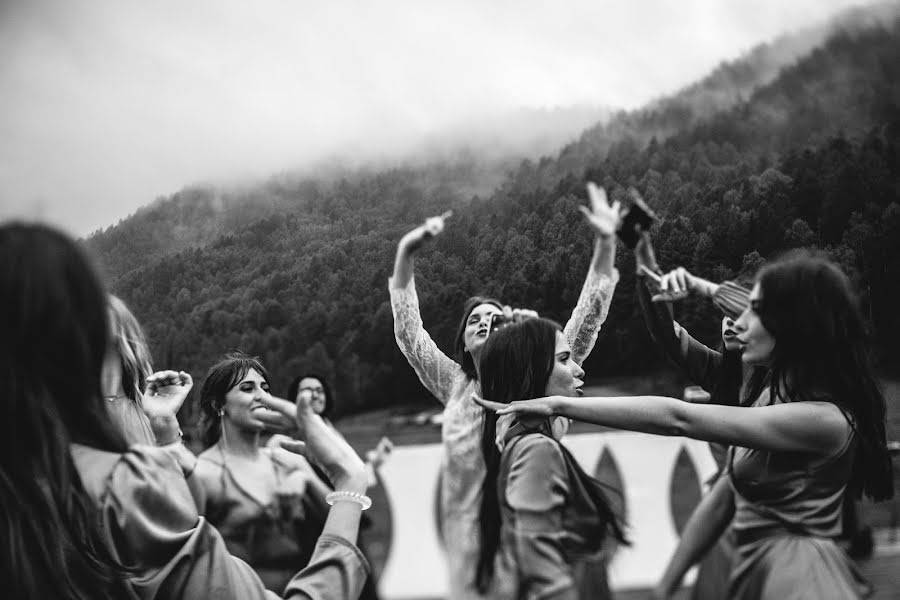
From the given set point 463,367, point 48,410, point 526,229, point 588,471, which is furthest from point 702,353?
point 48,410

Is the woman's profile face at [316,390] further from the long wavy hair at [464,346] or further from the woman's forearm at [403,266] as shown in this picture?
the woman's forearm at [403,266]

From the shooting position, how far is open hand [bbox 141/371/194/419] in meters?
3.02

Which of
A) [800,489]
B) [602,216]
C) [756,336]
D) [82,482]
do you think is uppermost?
[602,216]

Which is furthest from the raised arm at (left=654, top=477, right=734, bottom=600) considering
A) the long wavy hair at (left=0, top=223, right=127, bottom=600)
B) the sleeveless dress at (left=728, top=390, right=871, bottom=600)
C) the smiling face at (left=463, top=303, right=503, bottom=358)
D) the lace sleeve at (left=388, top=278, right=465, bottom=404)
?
the long wavy hair at (left=0, top=223, right=127, bottom=600)

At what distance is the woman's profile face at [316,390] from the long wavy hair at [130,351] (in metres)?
1.05

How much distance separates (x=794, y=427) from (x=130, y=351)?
2.16m

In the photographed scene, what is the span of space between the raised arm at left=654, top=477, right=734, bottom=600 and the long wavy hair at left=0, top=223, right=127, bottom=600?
155cm

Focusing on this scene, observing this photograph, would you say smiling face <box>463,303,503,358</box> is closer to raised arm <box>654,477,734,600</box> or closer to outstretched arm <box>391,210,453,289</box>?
outstretched arm <box>391,210,453,289</box>

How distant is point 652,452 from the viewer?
376 cm

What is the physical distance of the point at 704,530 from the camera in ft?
8.34

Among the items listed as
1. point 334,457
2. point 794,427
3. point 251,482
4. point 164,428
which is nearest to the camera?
point 334,457

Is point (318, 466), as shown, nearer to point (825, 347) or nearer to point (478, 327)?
point (478, 327)

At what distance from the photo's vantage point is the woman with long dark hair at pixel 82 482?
155cm

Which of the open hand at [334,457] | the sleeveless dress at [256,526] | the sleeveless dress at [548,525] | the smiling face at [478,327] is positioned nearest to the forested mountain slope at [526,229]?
the smiling face at [478,327]
